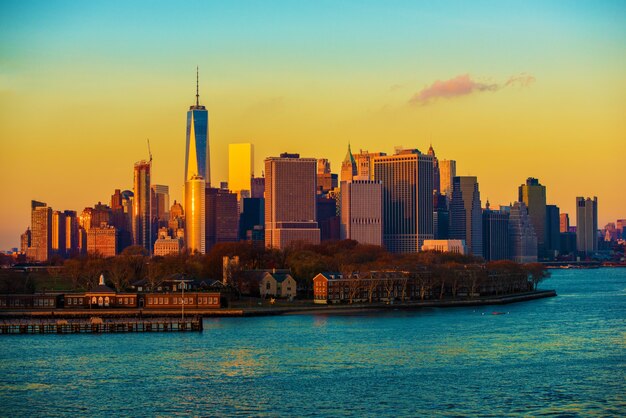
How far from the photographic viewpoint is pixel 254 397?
4722 centimetres

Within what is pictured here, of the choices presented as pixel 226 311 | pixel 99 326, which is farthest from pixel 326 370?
pixel 226 311

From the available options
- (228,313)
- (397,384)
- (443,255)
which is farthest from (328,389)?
(443,255)

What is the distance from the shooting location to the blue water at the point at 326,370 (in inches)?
1780

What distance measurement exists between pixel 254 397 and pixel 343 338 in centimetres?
2190

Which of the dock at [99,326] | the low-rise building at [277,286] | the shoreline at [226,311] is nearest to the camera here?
the dock at [99,326]

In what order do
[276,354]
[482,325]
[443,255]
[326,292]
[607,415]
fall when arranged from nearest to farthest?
[607,415]
[276,354]
[482,325]
[326,292]
[443,255]

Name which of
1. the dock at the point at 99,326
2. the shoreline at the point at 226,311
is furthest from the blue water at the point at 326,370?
the shoreline at the point at 226,311

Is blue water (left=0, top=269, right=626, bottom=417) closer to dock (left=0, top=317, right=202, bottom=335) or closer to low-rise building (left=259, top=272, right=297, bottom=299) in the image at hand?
dock (left=0, top=317, right=202, bottom=335)

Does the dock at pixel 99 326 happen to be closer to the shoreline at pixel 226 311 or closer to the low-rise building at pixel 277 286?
the shoreline at pixel 226 311

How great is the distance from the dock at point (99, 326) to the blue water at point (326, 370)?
2.13 meters

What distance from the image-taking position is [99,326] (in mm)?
75438

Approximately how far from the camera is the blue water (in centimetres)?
4522

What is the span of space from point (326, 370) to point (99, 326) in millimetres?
25888

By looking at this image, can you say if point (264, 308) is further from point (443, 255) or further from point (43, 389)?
point (443, 255)
